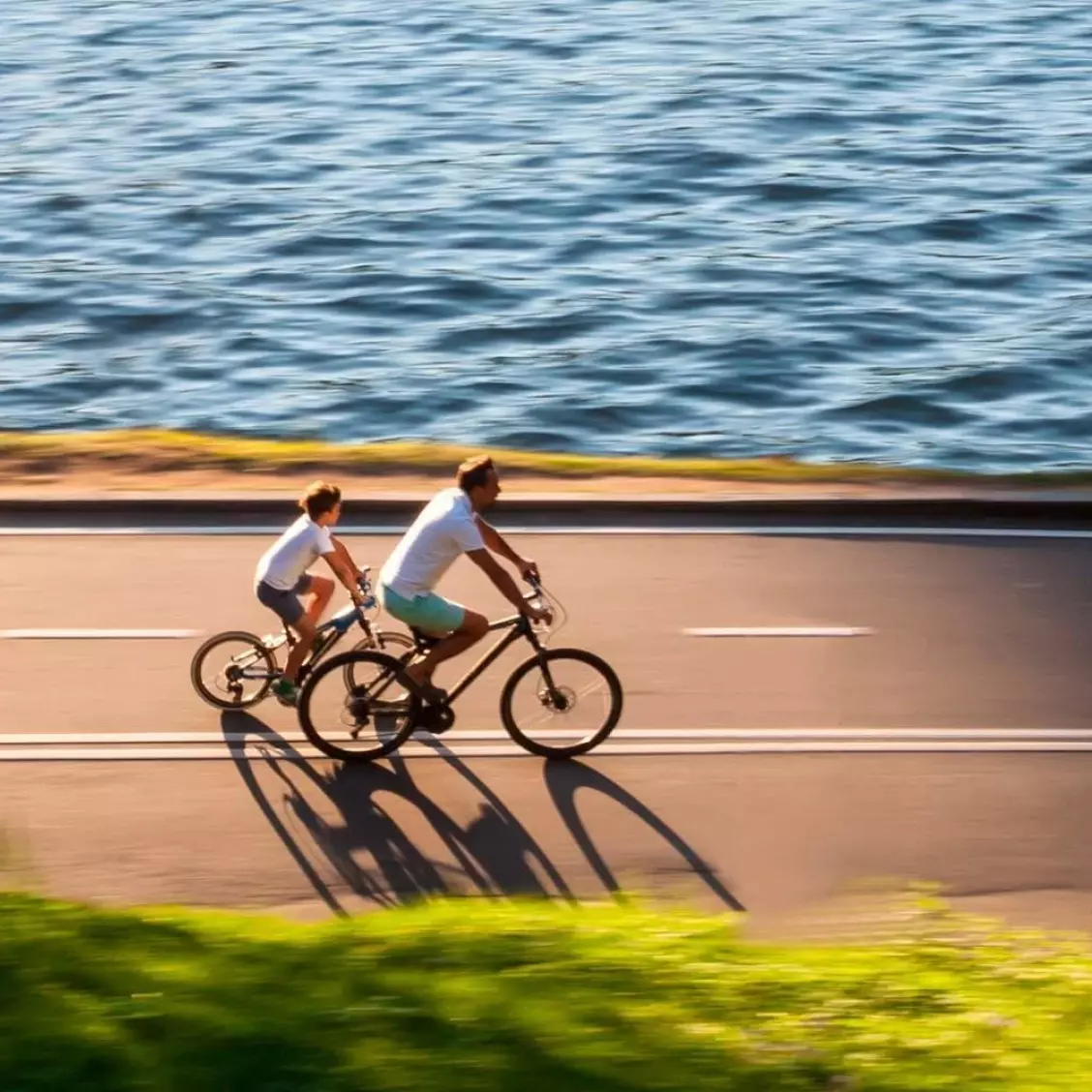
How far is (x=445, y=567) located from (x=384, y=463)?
632 centimetres

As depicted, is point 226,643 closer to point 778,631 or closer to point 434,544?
point 434,544

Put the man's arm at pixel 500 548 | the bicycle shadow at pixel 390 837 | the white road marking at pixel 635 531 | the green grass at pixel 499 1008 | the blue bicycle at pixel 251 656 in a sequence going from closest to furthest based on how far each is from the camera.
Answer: the green grass at pixel 499 1008, the bicycle shadow at pixel 390 837, the man's arm at pixel 500 548, the blue bicycle at pixel 251 656, the white road marking at pixel 635 531

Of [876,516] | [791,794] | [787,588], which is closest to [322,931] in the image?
[791,794]

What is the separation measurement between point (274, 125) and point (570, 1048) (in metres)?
39.6

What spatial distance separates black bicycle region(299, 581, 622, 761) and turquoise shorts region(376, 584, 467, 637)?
16cm

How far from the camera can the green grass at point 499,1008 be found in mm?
3836

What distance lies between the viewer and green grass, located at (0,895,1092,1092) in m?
3.84

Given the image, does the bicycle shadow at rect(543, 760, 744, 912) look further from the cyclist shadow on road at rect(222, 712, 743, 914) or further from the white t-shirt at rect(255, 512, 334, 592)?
the white t-shirt at rect(255, 512, 334, 592)

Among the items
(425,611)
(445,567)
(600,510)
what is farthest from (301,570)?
(600,510)

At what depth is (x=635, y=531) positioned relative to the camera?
1550cm

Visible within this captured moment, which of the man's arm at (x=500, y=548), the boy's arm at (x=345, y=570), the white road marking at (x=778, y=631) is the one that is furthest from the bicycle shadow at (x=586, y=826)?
the white road marking at (x=778, y=631)

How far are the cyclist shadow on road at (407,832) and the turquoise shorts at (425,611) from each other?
0.81 meters

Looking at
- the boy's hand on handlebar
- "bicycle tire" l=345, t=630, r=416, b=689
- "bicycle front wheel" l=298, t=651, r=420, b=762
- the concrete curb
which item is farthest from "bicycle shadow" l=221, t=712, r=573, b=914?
the concrete curb

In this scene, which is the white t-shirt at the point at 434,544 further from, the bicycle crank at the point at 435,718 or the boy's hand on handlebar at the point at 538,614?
the bicycle crank at the point at 435,718
